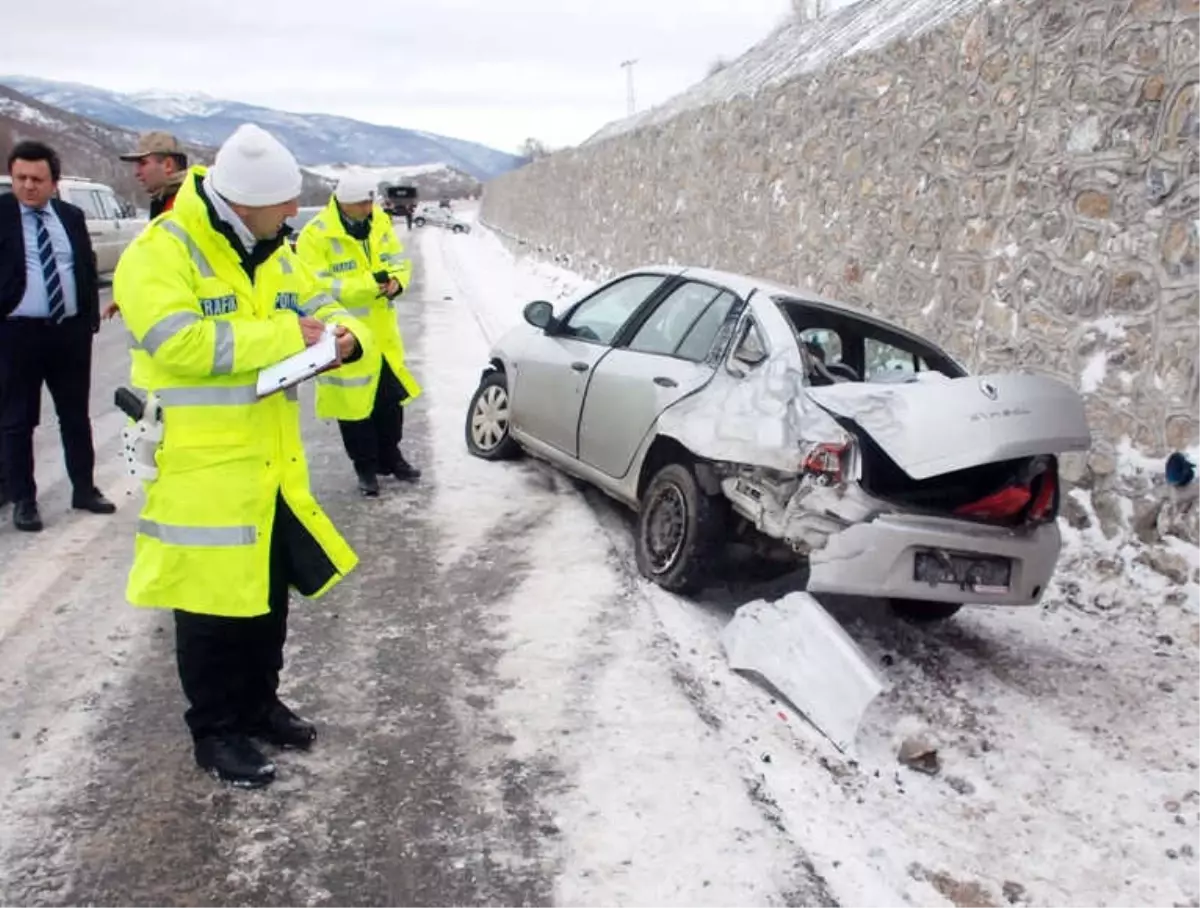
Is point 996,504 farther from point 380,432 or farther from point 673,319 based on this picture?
point 380,432

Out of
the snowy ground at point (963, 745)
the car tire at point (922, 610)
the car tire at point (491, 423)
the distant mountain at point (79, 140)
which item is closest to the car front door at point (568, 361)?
the car tire at point (491, 423)

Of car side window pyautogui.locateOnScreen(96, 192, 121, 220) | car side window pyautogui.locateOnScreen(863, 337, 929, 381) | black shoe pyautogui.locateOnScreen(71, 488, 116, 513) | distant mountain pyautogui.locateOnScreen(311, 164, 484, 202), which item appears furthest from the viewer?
distant mountain pyautogui.locateOnScreen(311, 164, 484, 202)

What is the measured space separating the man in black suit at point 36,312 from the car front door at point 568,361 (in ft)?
8.19

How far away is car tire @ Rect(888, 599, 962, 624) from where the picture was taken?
201 inches

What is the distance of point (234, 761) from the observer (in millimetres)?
3457

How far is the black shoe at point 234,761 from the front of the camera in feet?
11.3

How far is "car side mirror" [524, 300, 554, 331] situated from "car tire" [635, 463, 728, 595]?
1.74 metres

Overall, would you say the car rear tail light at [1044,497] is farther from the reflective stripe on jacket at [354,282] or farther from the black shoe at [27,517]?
the black shoe at [27,517]

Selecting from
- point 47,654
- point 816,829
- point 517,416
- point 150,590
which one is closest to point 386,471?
point 517,416

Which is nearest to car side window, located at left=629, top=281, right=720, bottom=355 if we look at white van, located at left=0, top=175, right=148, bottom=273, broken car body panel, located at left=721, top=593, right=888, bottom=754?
broken car body panel, located at left=721, top=593, right=888, bottom=754

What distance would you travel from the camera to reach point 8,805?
329cm

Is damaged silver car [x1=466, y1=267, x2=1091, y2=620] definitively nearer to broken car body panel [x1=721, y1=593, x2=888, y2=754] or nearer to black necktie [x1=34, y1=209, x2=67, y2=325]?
broken car body panel [x1=721, y1=593, x2=888, y2=754]

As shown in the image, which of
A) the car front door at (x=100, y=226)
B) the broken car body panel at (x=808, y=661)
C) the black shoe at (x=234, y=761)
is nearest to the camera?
the black shoe at (x=234, y=761)

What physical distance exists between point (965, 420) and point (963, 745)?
47.1 inches
